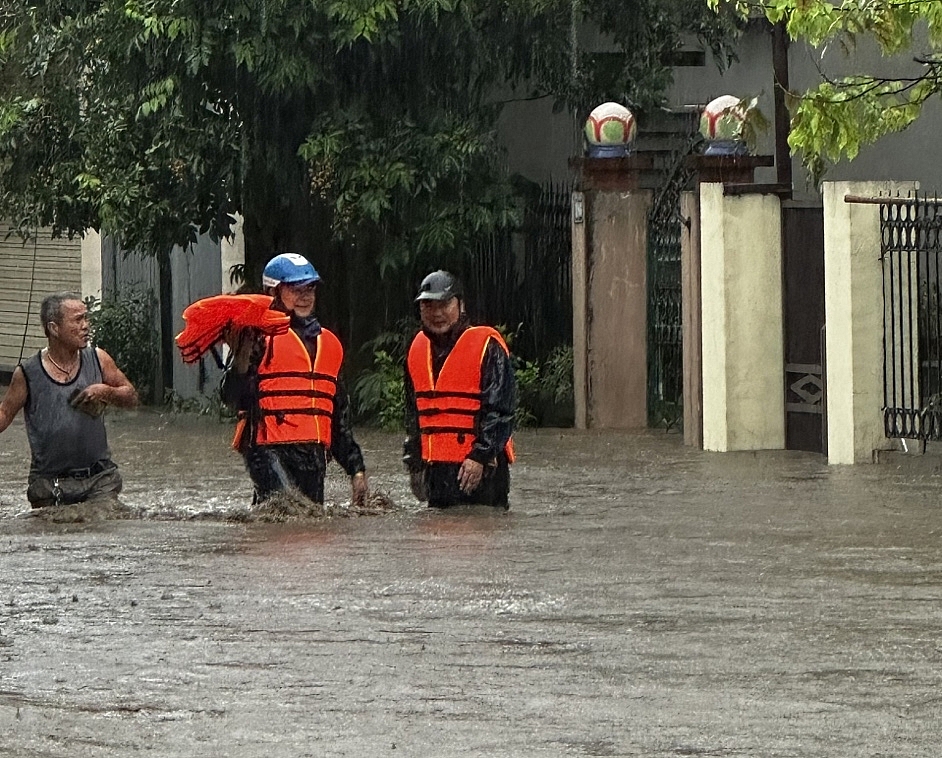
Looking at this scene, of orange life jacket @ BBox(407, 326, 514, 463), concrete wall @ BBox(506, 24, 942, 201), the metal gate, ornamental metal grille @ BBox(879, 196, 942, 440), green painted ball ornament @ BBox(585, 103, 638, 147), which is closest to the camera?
orange life jacket @ BBox(407, 326, 514, 463)

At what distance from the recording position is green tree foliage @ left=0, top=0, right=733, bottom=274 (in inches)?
771

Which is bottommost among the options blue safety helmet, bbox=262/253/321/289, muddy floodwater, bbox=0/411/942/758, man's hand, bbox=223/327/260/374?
muddy floodwater, bbox=0/411/942/758

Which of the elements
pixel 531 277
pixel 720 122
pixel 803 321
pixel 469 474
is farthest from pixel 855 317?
pixel 531 277

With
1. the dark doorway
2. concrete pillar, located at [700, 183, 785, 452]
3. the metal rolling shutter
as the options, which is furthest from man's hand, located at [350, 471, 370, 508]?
the metal rolling shutter

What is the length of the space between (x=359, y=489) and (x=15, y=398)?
189 cm

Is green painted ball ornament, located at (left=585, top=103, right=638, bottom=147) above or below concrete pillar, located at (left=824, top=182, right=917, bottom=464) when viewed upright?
above

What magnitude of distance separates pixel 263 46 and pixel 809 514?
781 cm

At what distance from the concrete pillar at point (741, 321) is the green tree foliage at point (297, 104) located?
2890mm

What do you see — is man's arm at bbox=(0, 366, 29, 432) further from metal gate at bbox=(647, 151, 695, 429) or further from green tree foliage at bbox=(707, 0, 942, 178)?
metal gate at bbox=(647, 151, 695, 429)

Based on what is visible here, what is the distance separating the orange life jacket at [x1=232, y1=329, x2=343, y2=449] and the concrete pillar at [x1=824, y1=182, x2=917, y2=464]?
5.39 metres

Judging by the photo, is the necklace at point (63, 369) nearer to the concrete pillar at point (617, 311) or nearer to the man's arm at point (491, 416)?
the man's arm at point (491, 416)

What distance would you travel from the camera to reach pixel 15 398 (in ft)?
41.4

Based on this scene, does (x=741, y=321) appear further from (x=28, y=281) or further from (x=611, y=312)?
(x=28, y=281)

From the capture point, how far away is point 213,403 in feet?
76.6
